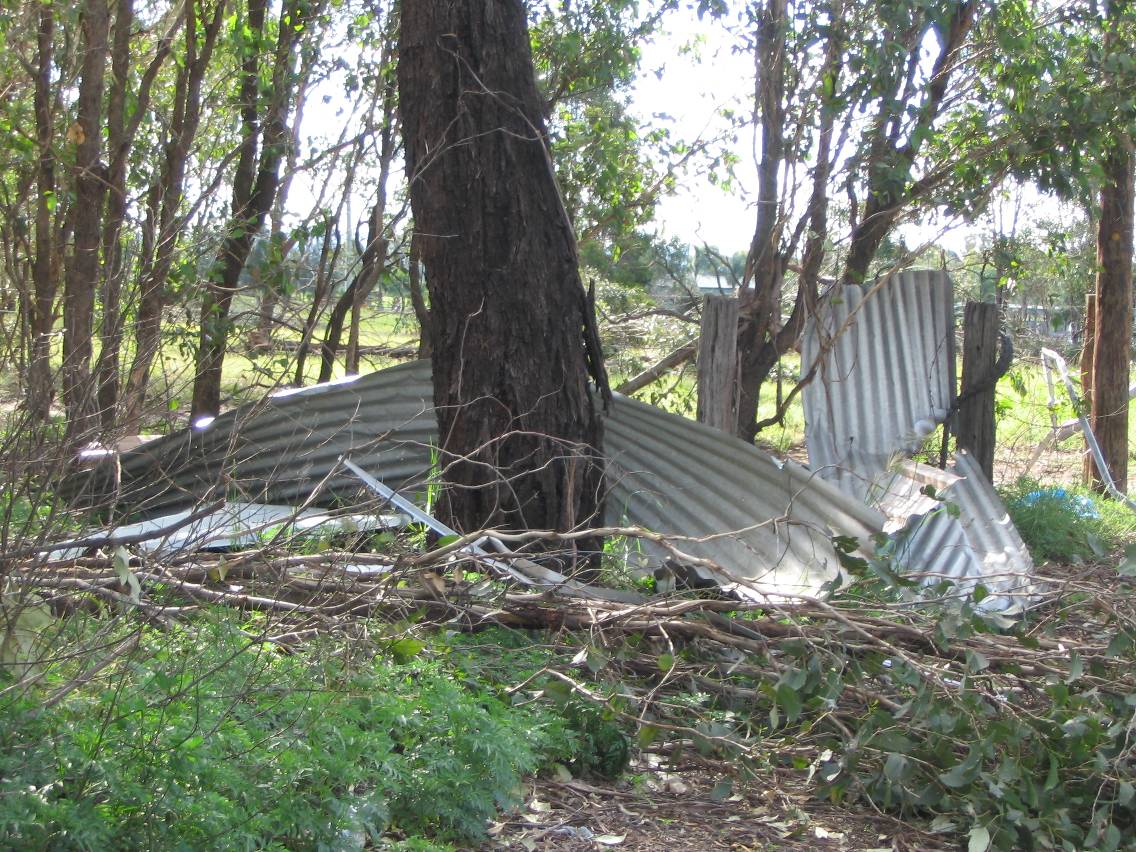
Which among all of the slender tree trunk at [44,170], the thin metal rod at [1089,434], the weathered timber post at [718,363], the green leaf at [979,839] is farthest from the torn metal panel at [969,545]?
the slender tree trunk at [44,170]

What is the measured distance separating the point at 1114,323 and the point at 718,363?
5.68m

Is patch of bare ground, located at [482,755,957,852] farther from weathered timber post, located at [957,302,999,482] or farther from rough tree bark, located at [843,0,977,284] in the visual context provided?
rough tree bark, located at [843,0,977,284]

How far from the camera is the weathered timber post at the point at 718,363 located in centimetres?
623

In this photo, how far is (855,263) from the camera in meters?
8.06

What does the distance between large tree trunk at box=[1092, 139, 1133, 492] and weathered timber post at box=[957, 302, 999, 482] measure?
11.8 ft

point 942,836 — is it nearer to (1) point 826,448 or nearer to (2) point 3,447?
(2) point 3,447

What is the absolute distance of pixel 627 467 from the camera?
6.18m

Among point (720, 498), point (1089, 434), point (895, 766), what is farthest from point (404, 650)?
point (1089, 434)

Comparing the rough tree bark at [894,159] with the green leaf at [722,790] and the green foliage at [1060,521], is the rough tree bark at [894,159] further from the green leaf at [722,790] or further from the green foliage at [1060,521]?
the green leaf at [722,790]

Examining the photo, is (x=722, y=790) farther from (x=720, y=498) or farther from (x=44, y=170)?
(x=44, y=170)

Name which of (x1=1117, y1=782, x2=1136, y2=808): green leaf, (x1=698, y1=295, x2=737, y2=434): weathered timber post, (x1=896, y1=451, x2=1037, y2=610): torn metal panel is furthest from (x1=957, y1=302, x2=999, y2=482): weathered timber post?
(x1=1117, y1=782, x2=1136, y2=808): green leaf

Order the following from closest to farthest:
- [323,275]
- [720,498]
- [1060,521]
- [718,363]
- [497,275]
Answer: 1. [497,275]
2. [720,498]
3. [718,363]
4. [1060,521]
5. [323,275]

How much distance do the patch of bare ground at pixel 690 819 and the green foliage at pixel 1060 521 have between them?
3.61 m

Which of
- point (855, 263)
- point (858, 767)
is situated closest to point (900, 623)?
point (858, 767)
